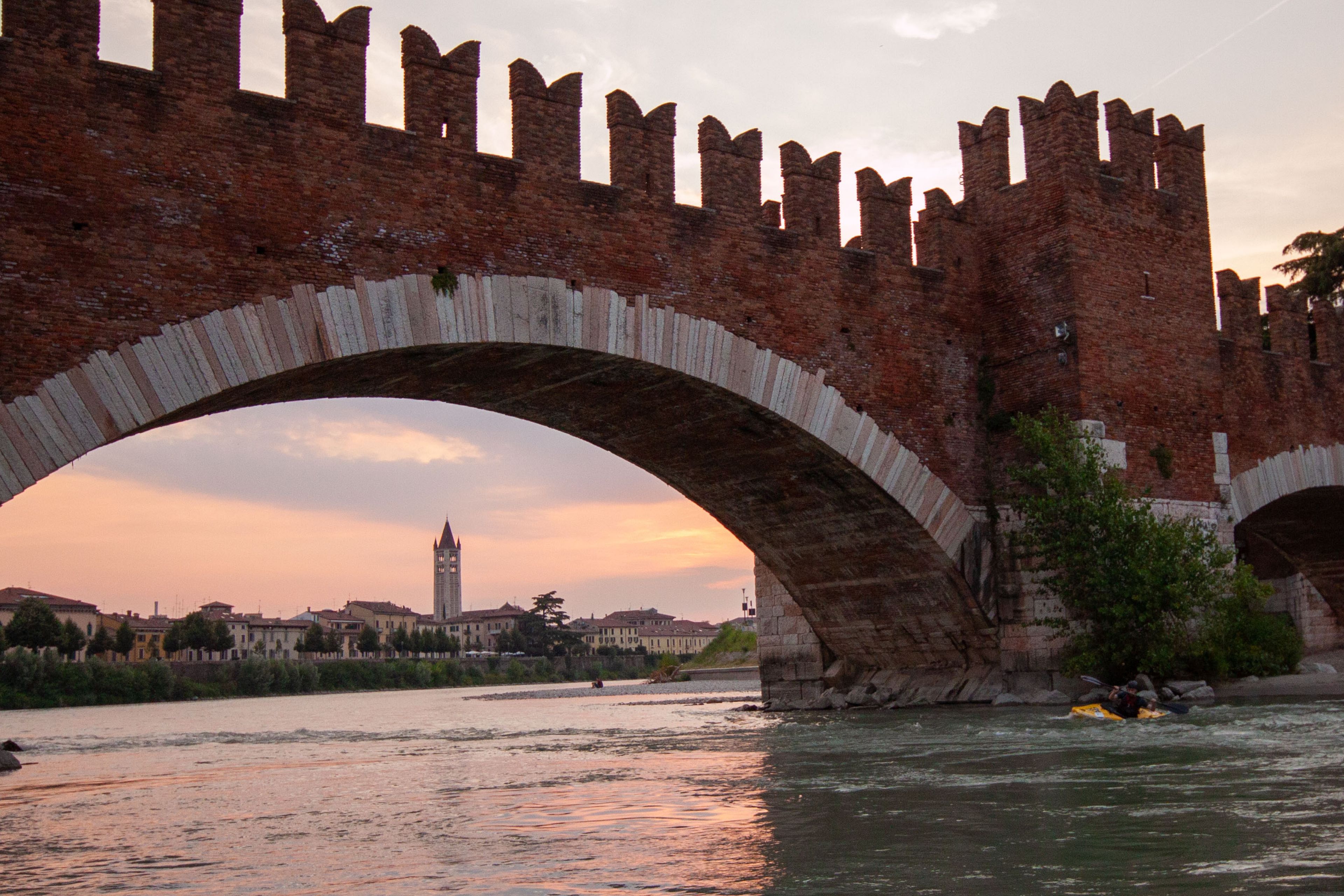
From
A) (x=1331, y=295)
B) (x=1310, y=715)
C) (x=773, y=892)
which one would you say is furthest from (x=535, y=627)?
(x=773, y=892)

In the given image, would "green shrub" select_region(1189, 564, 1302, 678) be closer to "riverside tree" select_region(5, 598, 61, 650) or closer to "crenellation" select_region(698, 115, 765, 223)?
"crenellation" select_region(698, 115, 765, 223)

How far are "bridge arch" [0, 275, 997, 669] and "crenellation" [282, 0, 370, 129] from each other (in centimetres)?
161

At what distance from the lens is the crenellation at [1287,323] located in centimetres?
1966

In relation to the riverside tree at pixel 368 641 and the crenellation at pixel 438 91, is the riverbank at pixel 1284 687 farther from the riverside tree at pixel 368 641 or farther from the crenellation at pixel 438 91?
the riverside tree at pixel 368 641

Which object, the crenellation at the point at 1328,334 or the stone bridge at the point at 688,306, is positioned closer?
the stone bridge at the point at 688,306

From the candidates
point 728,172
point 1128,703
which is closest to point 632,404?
point 728,172

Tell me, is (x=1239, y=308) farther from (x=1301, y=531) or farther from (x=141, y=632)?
(x=141, y=632)

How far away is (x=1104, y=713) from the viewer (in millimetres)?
13609

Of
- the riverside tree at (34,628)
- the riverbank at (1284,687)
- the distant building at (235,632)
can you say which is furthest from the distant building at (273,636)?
the riverbank at (1284,687)

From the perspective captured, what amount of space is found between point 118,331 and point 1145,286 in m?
12.2

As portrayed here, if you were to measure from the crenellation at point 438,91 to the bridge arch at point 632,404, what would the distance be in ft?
4.71

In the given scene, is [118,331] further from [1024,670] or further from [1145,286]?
[1145,286]

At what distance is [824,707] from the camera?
740 inches

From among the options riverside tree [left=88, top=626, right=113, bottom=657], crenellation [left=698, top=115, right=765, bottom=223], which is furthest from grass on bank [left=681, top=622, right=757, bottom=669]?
crenellation [left=698, top=115, right=765, bottom=223]
